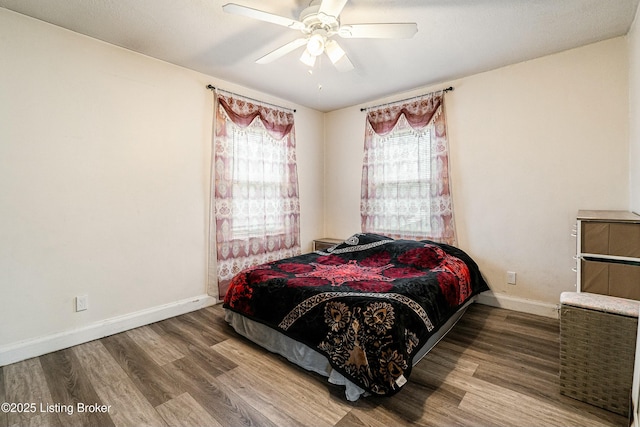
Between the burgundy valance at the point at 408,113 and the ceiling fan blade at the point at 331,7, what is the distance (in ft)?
6.50

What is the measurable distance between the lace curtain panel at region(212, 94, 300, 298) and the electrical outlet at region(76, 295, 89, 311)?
1.12 metres

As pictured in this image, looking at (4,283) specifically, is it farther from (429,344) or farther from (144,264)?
(429,344)

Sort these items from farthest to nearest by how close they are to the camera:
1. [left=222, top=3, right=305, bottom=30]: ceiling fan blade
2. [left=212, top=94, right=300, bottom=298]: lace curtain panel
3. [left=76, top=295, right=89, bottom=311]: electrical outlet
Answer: [left=212, top=94, right=300, bottom=298]: lace curtain panel
[left=76, top=295, right=89, bottom=311]: electrical outlet
[left=222, top=3, right=305, bottom=30]: ceiling fan blade

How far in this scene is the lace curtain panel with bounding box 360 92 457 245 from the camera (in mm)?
3318

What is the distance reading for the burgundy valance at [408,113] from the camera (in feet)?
11.1

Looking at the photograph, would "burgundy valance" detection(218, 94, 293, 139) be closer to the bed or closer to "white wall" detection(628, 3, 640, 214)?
the bed

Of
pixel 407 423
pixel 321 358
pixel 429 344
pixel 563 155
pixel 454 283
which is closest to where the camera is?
pixel 407 423

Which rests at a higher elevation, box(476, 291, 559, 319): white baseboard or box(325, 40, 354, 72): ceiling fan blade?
box(325, 40, 354, 72): ceiling fan blade

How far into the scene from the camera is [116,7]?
2.05 metres

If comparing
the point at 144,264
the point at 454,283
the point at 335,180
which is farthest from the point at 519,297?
the point at 144,264

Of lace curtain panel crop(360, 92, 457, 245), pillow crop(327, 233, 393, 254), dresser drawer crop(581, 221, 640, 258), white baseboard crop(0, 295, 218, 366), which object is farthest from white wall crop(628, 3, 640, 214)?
white baseboard crop(0, 295, 218, 366)

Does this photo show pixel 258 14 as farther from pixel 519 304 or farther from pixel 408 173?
pixel 519 304

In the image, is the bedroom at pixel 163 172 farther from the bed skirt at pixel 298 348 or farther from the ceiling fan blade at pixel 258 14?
the ceiling fan blade at pixel 258 14

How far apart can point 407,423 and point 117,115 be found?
3114mm
